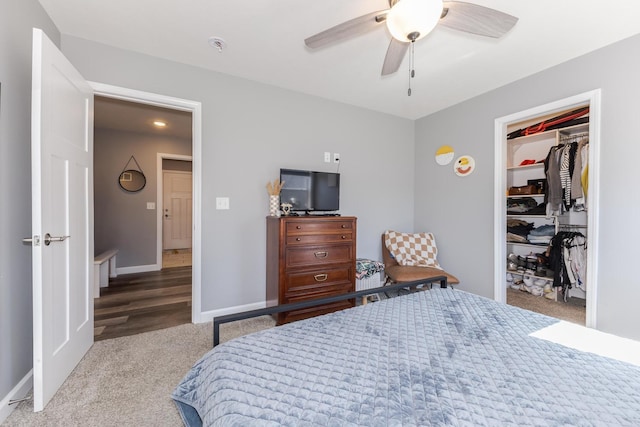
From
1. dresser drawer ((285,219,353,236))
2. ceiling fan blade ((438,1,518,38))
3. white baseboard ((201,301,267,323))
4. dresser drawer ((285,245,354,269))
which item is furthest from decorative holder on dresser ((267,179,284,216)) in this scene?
ceiling fan blade ((438,1,518,38))

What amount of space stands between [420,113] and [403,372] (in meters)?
3.50

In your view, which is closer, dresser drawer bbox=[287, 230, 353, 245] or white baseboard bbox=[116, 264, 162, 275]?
dresser drawer bbox=[287, 230, 353, 245]

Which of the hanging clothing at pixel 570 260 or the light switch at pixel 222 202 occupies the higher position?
the light switch at pixel 222 202

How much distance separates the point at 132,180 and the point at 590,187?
236 inches

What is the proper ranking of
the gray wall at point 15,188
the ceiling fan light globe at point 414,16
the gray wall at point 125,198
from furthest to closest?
the gray wall at point 125,198, the gray wall at point 15,188, the ceiling fan light globe at point 414,16

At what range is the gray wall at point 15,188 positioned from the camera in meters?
1.42

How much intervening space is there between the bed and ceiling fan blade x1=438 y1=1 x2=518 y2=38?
5.13 feet

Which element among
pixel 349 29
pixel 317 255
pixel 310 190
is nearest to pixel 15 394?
pixel 317 255

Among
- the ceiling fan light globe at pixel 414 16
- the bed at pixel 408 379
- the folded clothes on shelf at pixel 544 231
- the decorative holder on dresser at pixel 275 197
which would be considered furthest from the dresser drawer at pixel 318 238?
the folded clothes on shelf at pixel 544 231

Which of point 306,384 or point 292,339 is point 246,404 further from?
point 292,339

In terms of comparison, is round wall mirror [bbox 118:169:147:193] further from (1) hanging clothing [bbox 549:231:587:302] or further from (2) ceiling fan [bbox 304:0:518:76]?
(1) hanging clothing [bbox 549:231:587:302]

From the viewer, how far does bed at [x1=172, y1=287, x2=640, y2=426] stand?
0.72m

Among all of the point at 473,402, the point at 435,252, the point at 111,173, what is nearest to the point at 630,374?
the point at 473,402

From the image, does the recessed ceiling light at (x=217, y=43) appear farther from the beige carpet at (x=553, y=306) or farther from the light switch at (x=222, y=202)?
the beige carpet at (x=553, y=306)
